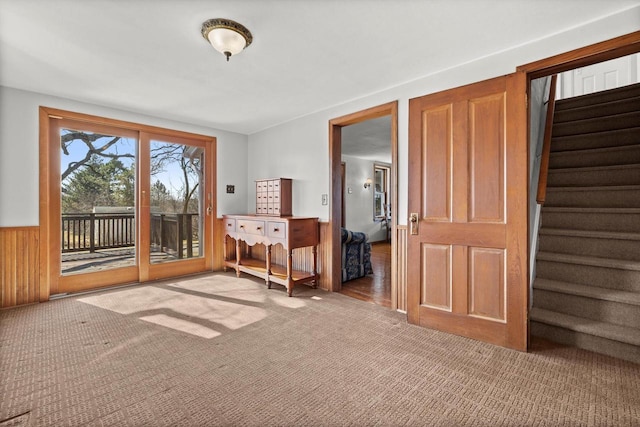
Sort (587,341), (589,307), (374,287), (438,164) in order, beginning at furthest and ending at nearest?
(374,287)
(438,164)
(589,307)
(587,341)

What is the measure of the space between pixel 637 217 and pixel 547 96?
66.4 inches

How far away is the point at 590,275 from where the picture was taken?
8.36 feet

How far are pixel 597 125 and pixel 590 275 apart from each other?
203cm

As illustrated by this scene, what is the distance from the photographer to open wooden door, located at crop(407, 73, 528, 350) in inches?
89.9

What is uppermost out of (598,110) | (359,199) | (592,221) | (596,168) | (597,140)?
(598,110)

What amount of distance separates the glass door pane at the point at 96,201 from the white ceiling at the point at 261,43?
24.9 inches

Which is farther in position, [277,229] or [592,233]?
[277,229]

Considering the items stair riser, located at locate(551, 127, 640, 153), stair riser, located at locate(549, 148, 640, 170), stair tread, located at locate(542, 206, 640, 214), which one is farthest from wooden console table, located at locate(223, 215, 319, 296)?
stair riser, located at locate(551, 127, 640, 153)

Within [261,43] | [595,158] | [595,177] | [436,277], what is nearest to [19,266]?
[261,43]

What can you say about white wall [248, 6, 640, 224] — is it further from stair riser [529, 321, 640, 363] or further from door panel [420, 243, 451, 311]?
stair riser [529, 321, 640, 363]

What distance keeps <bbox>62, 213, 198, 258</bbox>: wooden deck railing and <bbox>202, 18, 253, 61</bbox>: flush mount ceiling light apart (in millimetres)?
2958

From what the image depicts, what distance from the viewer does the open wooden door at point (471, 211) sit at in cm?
228

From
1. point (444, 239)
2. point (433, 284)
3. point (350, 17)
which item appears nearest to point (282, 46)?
point (350, 17)

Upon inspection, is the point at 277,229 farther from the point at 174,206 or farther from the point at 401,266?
the point at 174,206
